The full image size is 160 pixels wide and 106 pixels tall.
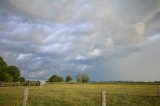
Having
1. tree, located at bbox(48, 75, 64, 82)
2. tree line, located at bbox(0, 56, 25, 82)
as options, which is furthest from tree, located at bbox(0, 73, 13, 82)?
tree, located at bbox(48, 75, 64, 82)

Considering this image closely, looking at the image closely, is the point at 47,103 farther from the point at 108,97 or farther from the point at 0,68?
the point at 0,68

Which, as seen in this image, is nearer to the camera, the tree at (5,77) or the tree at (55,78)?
the tree at (5,77)

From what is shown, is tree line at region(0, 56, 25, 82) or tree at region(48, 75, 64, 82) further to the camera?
tree at region(48, 75, 64, 82)

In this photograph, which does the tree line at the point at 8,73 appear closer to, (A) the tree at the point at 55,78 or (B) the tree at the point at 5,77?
(B) the tree at the point at 5,77

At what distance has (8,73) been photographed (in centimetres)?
8025

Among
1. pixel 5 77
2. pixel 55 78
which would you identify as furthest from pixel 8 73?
pixel 55 78

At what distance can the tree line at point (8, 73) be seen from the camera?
77.9 meters

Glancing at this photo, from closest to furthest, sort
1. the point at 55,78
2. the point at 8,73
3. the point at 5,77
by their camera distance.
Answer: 1. the point at 5,77
2. the point at 8,73
3. the point at 55,78

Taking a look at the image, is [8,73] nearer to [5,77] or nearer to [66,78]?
[5,77]

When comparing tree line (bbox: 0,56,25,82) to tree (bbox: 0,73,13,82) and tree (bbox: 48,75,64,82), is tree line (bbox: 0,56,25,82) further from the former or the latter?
tree (bbox: 48,75,64,82)

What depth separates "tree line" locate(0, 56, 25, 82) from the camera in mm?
77938

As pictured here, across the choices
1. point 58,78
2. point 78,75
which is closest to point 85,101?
point 58,78

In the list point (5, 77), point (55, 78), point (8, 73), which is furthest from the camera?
point (55, 78)

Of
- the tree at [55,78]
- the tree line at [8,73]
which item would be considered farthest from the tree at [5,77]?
the tree at [55,78]
